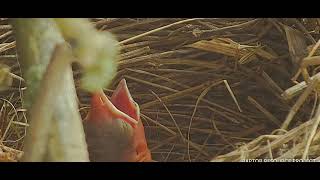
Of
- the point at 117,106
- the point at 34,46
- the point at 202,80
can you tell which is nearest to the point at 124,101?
the point at 117,106

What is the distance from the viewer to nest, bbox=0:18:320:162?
3.88 ft

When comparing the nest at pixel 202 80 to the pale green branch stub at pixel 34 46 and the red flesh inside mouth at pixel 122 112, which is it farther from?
the pale green branch stub at pixel 34 46

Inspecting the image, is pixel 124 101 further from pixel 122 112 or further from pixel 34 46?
pixel 34 46

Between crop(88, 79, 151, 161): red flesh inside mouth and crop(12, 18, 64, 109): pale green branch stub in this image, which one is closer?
crop(12, 18, 64, 109): pale green branch stub

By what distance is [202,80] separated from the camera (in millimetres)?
1246

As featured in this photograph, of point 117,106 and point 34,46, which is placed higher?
point 34,46

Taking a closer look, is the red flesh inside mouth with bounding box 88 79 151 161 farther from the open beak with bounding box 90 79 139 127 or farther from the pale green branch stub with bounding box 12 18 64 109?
the pale green branch stub with bounding box 12 18 64 109

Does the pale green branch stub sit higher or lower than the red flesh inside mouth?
higher

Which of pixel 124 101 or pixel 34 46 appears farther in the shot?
pixel 124 101

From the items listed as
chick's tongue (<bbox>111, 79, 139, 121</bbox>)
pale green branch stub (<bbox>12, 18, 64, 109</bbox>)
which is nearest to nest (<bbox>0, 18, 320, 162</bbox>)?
chick's tongue (<bbox>111, 79, 139, 121</bbox>)

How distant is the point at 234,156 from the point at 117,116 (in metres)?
0.26
